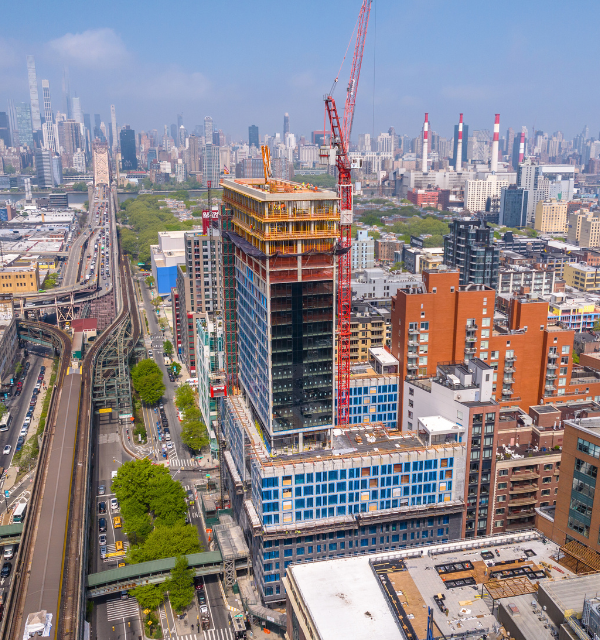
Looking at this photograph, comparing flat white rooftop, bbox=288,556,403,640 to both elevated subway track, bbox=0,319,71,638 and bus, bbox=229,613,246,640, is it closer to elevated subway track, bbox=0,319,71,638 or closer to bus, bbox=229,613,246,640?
bus, bbox=229,613,246,640

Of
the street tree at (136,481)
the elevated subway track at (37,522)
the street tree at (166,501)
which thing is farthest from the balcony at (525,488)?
the elevated subway track at (37,522)

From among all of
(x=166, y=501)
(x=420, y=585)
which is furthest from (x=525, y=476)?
(x=166, y=501)

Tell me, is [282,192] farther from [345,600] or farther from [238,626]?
[238,626]

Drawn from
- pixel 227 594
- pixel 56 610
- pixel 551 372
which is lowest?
pixel 227 594

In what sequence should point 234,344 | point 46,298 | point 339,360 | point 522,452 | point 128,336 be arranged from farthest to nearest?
point 46,298
point 128,336
point 234,344
point 339,360
point 522,452

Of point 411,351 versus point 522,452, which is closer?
point 522,452

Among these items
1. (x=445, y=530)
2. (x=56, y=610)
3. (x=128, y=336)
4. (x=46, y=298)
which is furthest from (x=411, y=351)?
(x=46, y=298)

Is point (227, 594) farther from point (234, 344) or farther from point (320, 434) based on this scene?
point (234, 344)
